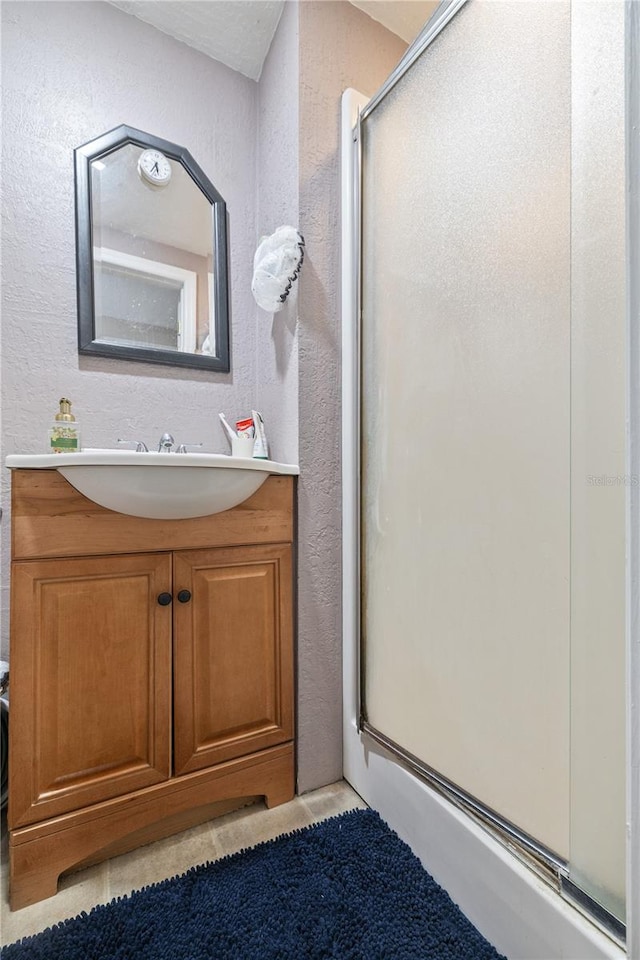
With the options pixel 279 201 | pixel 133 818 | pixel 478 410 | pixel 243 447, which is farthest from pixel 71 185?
pixel 133 818

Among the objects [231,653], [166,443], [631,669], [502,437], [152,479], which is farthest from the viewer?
[166,443]

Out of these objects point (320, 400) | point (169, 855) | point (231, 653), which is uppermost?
point (320, 400)

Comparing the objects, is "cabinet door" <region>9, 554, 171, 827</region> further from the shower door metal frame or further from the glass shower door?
A: the shower door metal frame

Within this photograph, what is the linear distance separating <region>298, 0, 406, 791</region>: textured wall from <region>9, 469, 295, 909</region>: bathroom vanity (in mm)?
62

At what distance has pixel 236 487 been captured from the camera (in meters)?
0.99

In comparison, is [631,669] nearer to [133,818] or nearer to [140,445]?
[133,818]

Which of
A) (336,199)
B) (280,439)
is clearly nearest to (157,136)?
(336,199)

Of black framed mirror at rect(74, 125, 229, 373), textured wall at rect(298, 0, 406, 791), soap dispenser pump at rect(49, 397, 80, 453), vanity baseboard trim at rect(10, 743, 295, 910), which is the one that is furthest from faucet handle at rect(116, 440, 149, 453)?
vanity baseboard trim at rect(10, 743, 295, 910)

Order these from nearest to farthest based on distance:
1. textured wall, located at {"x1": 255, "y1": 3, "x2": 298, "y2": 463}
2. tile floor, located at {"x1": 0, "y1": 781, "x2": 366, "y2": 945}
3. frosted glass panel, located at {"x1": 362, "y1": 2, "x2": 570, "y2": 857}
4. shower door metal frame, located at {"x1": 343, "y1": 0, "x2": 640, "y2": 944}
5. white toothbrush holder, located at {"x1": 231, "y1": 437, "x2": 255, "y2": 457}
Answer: shower door metal frame, located at {"x1": 343, "y1": 0, "x2": 640, "y2": 944} → frosted glass panel, located at {"x1": 362, "y1": 2, "x2": 570, "y2": 857} → tile floor, located at {"x1": 0, "y1": 781, "x2": 366, "y2": 945} → textured wall, located at {"x1": 255, "y1": 3, "x2": 298, "y2": 463} → white toothbrush holder, located at {"x1": 231, "y1": 437, "x2": 255, "y2": 457}

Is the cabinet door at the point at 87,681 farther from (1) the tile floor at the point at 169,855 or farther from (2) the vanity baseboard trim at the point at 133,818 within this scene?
(1) the tile floor at the point at 169,855

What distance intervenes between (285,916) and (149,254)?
1.67m

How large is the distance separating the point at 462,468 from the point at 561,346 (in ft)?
0.89

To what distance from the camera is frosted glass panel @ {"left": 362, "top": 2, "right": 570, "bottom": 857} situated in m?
0.69

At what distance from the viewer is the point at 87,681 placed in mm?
923
